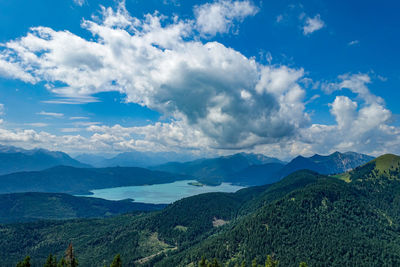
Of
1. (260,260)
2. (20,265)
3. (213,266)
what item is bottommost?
(260,260)

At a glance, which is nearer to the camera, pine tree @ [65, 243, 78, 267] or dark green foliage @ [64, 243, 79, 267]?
dark green foliage @ [64, 243, 79, 267]

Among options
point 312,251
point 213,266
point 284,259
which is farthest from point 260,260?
point 213,266

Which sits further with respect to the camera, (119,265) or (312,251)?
(312,251)

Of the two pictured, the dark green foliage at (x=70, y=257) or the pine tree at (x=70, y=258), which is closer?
the dark green foliage at (x=70, y=257)

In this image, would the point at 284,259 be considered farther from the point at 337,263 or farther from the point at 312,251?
the point at 337,263

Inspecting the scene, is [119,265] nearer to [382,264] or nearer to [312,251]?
[312,251]

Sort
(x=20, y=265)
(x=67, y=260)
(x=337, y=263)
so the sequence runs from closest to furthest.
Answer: (x=67, y=260) < (x=20, y=265) < (x=337, y=263)

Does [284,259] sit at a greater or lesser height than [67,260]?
lesser

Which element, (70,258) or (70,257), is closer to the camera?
(70,257)

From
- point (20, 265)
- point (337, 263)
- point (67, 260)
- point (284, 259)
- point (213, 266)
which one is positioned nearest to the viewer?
point (67, 260)

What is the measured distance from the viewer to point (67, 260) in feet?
Answer: 223

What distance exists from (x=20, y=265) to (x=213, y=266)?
64.5 metres

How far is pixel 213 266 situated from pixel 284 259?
133m

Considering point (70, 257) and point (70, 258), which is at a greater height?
point (70, 257)
